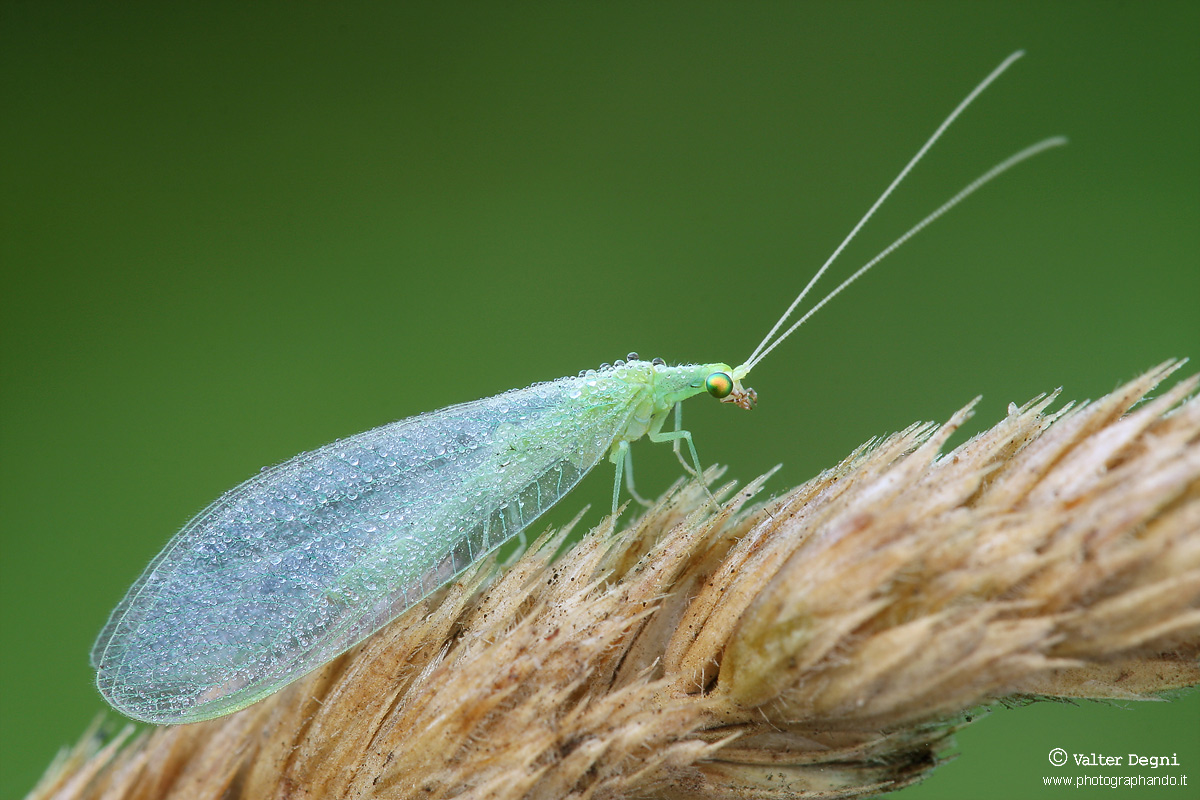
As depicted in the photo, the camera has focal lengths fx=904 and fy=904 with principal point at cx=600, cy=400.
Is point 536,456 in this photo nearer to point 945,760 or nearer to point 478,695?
point 478,695

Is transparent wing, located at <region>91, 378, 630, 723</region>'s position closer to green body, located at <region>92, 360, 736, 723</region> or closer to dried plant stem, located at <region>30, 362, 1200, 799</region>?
green body, located at <region>92, 360, 736, 723</region>

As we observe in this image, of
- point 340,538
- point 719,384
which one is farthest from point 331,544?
point 719,384

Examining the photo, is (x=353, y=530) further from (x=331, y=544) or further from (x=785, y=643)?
(x=785, y=643)

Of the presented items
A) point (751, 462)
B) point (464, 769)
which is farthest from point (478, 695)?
point (751, 462)

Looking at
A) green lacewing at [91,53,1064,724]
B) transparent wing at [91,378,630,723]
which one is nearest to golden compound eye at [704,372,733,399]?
green lacewing at [91,53,1064,724]

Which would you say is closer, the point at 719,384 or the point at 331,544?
the point at 331,544

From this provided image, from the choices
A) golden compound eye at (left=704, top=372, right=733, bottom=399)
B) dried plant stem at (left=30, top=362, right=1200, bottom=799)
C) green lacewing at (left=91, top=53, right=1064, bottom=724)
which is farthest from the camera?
golden compound eye at (left=704, top=372, right=733, bottom=399)

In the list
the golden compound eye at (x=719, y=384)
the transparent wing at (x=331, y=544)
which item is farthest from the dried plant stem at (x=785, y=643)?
the golden compound eye at (x=719, y=384)
